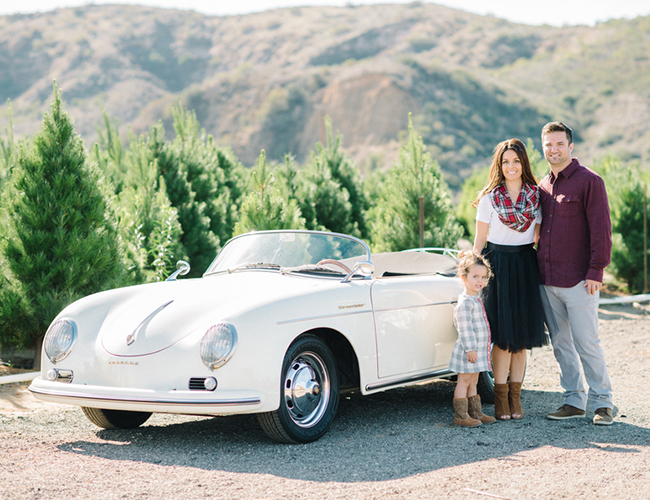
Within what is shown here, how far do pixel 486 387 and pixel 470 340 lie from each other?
40.8 inches

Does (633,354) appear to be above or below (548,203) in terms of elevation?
below

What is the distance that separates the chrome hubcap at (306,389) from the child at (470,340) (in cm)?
112

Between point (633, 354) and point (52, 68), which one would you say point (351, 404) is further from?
point (52, 68)

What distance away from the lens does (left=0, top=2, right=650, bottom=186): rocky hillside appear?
64.6 m

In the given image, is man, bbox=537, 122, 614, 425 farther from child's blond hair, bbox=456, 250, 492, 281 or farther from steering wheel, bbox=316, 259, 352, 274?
steering wheel, bbox=316, 259, 352, 274

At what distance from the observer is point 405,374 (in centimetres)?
552

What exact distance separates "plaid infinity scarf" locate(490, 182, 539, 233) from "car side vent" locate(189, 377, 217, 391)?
259 cm

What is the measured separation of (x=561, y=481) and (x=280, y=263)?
271 centimetres

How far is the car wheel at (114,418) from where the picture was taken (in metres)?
5.27

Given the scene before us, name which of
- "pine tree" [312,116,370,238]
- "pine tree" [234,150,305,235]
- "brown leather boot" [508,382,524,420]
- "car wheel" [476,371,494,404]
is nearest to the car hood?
"brown leather boot" [508,382,524,420]

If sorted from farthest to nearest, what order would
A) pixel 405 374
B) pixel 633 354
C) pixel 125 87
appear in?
Answer: pixel 125 87 → pixel 633 354 → pixel 405 374

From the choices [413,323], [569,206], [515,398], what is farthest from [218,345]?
[569,206]

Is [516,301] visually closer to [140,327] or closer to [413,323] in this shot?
[413,323]

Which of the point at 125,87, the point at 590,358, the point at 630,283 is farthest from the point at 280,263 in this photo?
the point at 125,87
